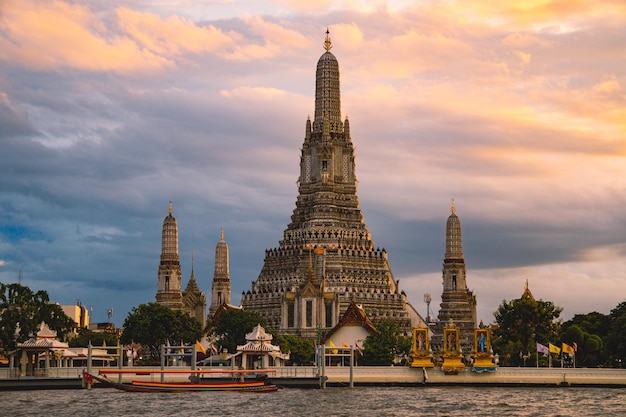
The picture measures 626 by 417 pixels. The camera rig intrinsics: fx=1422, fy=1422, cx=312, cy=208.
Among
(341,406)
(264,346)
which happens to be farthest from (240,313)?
(341,406)

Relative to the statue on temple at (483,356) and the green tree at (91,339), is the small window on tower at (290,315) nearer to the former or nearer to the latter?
the green tree at (91,339)

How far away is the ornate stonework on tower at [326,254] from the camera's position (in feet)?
575

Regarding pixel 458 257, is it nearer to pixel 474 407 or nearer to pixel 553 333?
pixel 553 333

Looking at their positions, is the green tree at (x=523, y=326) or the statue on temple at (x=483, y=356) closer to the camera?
the statue on temple at (x=483, y=356)

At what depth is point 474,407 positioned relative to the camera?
9800 cm

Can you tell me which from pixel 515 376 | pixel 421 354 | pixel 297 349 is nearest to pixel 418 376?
pixel 421 354

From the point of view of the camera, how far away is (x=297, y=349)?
156 metres

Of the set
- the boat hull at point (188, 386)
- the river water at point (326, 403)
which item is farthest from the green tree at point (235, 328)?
the boat hull at point (188, 386)

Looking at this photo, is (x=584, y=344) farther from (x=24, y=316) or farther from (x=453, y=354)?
(x=24, y=316)

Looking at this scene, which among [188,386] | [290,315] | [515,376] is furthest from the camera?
[290,315]

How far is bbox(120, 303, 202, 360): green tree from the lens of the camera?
149000mm

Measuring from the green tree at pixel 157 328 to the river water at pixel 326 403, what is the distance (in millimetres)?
31987

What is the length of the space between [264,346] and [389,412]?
30.3 metres

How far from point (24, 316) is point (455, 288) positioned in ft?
232
